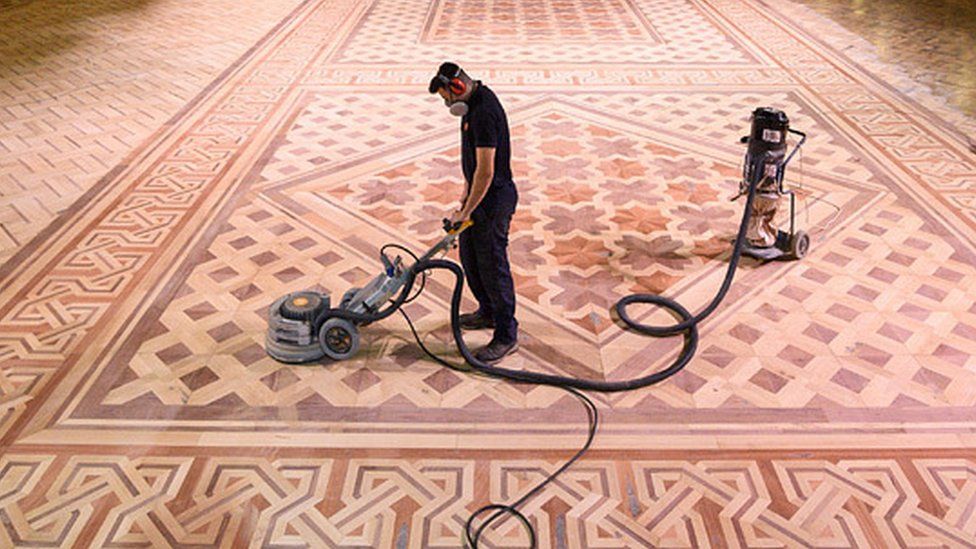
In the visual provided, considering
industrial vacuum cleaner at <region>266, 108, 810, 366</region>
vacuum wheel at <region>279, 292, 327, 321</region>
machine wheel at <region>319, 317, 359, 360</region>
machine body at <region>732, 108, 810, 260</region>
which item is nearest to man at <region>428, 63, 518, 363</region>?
industrial vacuum cleaner at <region>266, 108, 810, 366</region>

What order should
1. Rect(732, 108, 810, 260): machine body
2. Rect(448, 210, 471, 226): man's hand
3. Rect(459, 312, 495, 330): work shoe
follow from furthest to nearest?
Rect(732, 108, 810, 260): machine body
Rect(459, 312, 495, 330): work shoe
Rect(448, 210, 471, 226): man's hand

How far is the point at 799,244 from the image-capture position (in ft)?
13.4

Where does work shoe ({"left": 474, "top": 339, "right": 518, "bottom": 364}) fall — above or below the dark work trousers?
below

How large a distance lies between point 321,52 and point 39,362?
18.1ft

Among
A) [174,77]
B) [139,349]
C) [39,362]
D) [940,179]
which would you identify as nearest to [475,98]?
[139,349]

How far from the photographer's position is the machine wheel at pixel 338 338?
10.6 ft

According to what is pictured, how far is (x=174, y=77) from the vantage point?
7227 mm

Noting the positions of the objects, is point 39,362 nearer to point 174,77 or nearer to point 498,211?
point 498,211

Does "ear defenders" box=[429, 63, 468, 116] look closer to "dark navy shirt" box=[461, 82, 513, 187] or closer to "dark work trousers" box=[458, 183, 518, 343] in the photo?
"dark navy shirt" box=[461, 82, 513, 187]

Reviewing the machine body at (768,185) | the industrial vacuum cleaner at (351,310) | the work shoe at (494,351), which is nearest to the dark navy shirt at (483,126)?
the industrial vacuum cleaner at (351,310)

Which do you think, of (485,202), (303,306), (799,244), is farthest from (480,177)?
(799,244)

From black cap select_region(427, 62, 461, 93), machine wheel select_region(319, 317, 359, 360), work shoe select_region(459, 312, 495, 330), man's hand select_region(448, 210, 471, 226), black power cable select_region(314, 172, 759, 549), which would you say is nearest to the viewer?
black power cable select_region(314, 172, 759, 549)

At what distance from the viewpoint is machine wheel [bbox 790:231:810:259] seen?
13.3 ft

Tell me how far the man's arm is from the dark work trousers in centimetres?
9
